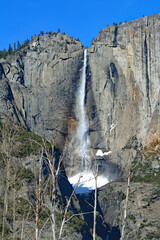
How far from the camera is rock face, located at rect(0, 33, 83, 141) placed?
86.2m

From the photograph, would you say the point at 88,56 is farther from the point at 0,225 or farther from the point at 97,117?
the point at 0,225

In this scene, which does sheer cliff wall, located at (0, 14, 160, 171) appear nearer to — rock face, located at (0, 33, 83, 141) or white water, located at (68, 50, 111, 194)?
rock face, located at (0, 33, 83, 141)

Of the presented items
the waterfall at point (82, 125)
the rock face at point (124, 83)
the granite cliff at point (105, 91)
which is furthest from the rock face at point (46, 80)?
the rock face at point (124, 83)

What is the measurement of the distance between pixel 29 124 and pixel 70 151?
439 inches

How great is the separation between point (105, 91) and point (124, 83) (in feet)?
15.9

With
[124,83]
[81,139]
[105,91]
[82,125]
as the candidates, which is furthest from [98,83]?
[81,139]

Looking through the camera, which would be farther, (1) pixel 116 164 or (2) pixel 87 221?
(1) pixel 116 164

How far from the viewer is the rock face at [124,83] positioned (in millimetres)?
80500

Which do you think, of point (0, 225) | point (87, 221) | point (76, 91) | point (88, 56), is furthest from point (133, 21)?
point (0, 225)

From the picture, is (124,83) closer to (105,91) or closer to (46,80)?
(105,91)

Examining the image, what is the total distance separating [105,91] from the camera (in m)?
85.5

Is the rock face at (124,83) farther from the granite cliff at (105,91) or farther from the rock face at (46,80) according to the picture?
the rock face at (46,80)

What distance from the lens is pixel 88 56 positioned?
86.1m

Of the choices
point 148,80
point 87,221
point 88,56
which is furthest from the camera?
point 88,56
